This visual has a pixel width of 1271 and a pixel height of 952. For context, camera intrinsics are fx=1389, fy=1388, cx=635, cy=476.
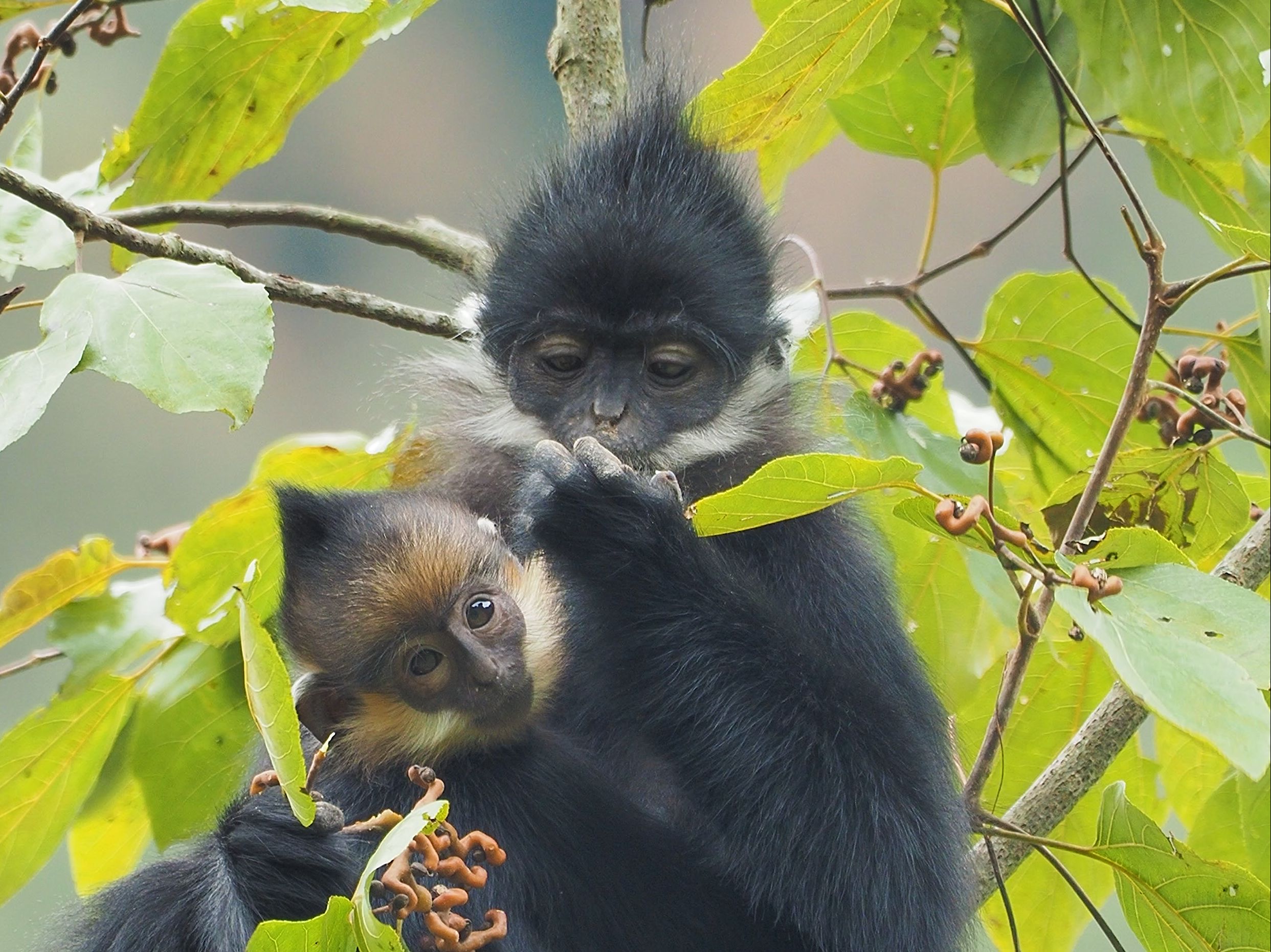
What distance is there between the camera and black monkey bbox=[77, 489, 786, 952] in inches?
98.6

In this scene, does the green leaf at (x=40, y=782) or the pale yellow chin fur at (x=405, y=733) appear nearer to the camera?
the pale yellow chin fur at (x=405, y=733)

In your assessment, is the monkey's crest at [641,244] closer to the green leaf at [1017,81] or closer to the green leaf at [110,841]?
the green leaf at [1017,81]

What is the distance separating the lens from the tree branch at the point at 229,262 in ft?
7.55

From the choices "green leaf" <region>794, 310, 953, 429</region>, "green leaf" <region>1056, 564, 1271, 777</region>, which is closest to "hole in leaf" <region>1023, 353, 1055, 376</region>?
"green leaf" <region>794, 310, 953, 429</region>

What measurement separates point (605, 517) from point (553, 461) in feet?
0.53

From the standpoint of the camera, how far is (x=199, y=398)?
1858mm

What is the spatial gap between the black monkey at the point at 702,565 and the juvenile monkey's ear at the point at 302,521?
448 mm

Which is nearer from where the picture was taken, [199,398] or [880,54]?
[199,398]

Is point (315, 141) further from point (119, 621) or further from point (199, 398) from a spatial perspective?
point (199, 398)

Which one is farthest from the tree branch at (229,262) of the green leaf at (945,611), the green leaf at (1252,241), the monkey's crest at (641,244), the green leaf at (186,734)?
the green leaf at (1252,241)

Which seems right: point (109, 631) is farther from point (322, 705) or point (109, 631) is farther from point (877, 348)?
point (877, 348)

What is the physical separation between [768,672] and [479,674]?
0.56m

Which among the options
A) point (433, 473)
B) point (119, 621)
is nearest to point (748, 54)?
point (433, 473)

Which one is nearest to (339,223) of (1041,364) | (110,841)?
(110,841)
